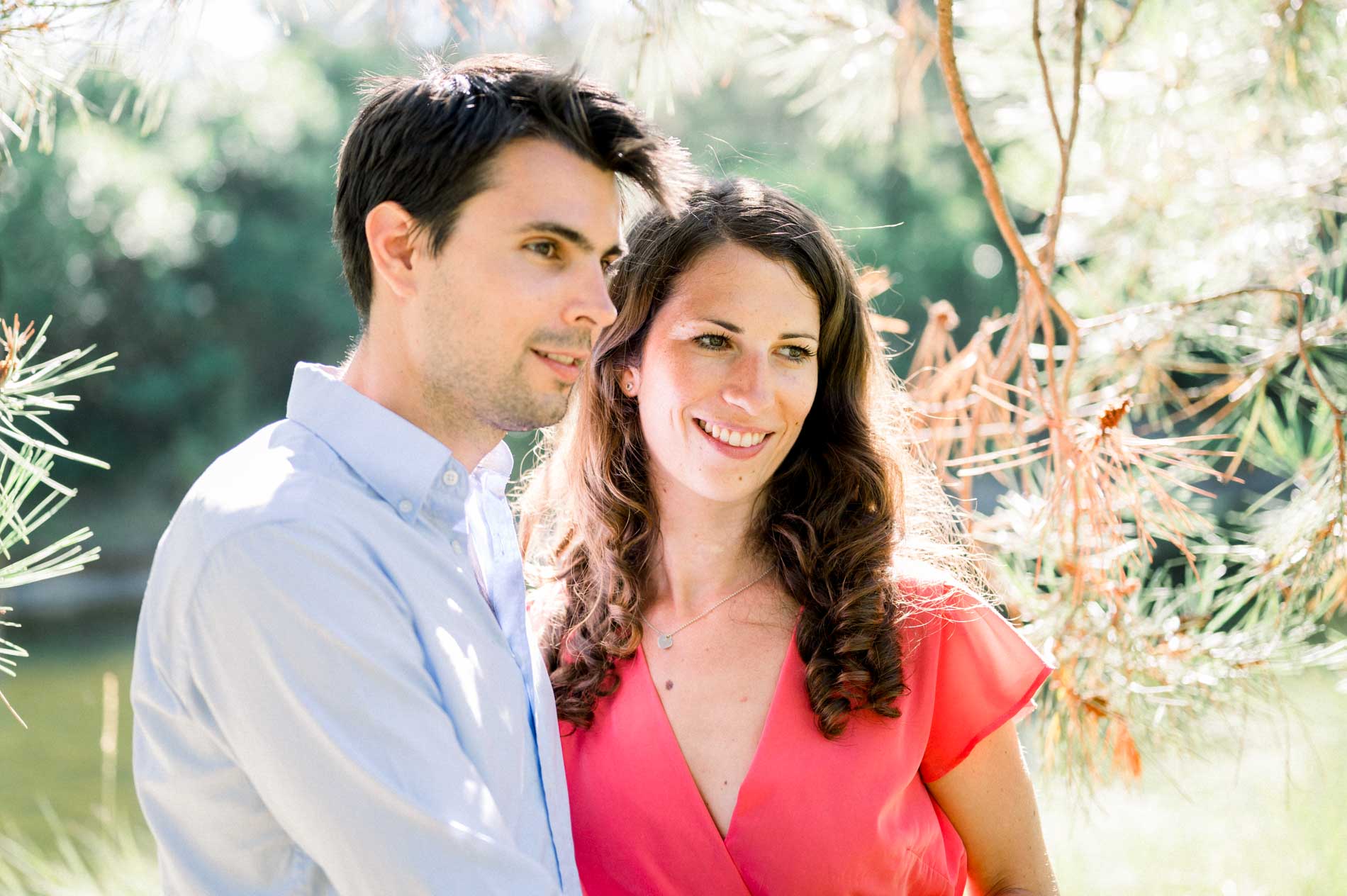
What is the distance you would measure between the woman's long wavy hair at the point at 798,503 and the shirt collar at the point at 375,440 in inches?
18.7

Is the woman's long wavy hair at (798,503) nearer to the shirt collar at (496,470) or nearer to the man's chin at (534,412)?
the shirt collar at (496,470)

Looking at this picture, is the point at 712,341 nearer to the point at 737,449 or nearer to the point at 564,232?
the point at 737,449

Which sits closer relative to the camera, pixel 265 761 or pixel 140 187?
pixel 265 761

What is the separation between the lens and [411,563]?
3.83 ft

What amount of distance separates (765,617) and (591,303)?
546 mm

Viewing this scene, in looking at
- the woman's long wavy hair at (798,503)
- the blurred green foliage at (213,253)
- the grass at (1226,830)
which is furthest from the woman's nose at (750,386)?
the blurred green foliage at (213,253)

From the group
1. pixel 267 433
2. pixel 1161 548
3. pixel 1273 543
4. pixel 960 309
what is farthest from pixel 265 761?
pixel 960 309

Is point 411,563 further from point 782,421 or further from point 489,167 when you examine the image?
point 782,421

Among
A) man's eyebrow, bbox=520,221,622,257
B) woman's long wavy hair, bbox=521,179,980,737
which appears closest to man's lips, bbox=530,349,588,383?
man's eyebrow, bbox=520,221,622,257

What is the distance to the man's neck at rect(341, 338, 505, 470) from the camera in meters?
1.29

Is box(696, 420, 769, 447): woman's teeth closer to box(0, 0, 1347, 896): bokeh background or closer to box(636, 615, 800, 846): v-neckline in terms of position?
box(636, 615, 800, 846): v-neckline

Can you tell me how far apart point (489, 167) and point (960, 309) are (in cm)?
1075

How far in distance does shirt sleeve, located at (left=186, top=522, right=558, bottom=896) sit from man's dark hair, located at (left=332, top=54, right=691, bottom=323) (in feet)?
1.32

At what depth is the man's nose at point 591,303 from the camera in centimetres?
127
